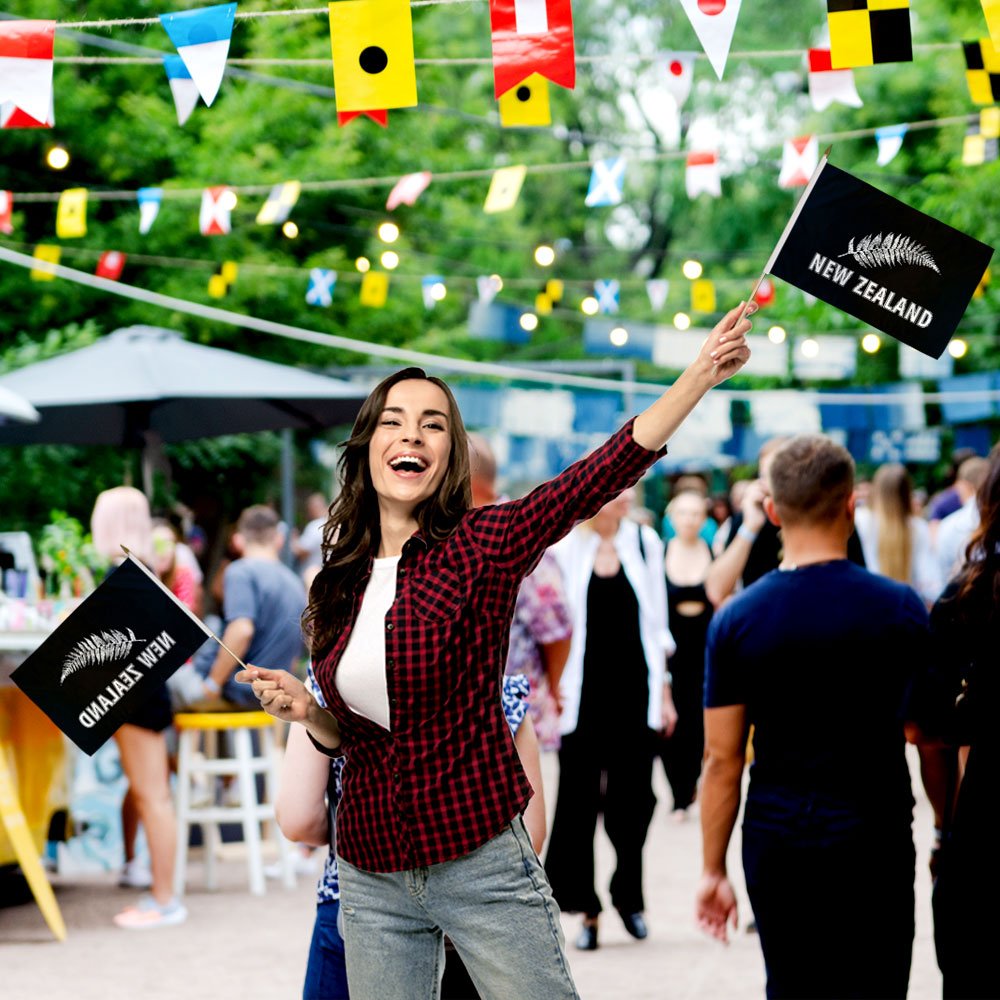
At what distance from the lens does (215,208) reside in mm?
10008

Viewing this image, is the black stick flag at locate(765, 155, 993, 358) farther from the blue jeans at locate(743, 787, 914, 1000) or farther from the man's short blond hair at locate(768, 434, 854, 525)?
the blue jeans at locate(743, 787, 914, 1000)

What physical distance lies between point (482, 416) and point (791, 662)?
57.7 feet

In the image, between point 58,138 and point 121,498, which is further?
point 58,138

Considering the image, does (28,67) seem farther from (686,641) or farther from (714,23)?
(686,641)

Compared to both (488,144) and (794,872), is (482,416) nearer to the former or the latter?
(488,144)

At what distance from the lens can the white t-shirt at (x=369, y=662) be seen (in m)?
3.05

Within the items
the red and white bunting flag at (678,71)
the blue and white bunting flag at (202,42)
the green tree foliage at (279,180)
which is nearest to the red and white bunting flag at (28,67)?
the blue and white bunting flag at (202,42)

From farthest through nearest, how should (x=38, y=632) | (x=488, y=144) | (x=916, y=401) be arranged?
(x=488, y=144) → (x=916, y=401) → (x=38, y=632)

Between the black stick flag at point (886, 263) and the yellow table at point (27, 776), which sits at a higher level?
the black stick flag at point (886, 263)

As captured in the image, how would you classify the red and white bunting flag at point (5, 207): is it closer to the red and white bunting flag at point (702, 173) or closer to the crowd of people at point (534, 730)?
the red and white bunting flag at point (702, 173)

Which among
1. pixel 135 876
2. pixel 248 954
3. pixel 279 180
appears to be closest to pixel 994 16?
pixel 248 954

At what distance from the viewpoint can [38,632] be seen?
24.9 ft

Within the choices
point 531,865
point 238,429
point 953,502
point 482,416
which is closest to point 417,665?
point 531,865

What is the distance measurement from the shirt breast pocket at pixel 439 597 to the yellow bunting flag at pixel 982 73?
4.87 metres
